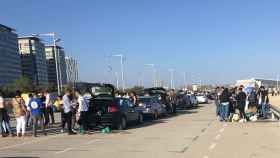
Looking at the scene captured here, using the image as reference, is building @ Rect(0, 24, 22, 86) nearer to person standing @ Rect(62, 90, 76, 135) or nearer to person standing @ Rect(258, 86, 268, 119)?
person standing @ Rect(258, 86, 268, 119)

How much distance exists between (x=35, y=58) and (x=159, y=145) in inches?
4146

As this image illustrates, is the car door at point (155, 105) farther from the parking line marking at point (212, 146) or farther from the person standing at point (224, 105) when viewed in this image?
the parking line marking at point (212, 146)

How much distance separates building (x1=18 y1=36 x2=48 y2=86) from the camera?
11386cm

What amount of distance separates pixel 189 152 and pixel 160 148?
4.03 ft

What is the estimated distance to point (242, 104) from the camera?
2433 centimetres

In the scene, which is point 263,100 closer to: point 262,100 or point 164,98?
point 262,100

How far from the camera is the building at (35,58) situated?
114 m

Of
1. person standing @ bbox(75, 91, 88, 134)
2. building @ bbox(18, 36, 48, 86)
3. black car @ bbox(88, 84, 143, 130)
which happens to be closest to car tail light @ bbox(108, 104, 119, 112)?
black car @ bbox(88, 84, 143, 130)

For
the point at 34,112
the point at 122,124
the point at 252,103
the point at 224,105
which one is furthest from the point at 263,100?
the point at 34,112

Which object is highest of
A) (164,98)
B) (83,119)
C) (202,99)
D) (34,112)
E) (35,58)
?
(35,58)

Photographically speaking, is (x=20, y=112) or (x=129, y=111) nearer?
(x=20, y=112)

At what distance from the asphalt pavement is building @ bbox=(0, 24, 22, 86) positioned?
91.2 m

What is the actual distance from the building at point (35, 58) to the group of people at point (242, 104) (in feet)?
287

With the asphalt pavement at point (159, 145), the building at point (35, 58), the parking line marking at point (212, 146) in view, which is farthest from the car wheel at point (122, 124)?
the building at point (35, 58)
